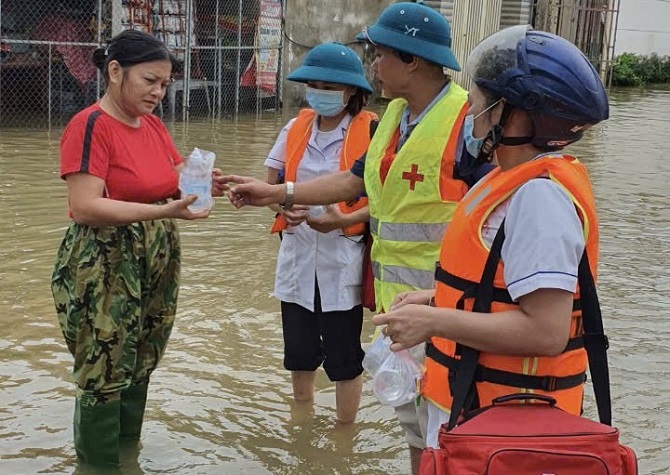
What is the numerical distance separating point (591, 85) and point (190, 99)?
1425cm

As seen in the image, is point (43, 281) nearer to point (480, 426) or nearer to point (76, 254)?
point (76, 254)

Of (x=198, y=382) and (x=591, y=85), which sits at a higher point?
(x=591, y=85)

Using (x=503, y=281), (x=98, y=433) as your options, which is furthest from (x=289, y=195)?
(x=503, y=281)

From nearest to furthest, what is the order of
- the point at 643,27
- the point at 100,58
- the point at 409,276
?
the point at 409,276
the point at 100,58
the point at 643,27

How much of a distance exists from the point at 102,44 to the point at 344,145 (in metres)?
9.72

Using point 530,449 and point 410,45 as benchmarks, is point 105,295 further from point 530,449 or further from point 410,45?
point 530,449

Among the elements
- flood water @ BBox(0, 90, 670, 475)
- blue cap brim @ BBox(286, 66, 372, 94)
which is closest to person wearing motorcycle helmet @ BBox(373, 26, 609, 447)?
blue cap brim @ BBox(286, 66, 372, 94)

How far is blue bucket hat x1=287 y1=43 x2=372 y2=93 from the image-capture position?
15.2 feet

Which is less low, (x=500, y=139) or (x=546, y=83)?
(x=546, y=83)

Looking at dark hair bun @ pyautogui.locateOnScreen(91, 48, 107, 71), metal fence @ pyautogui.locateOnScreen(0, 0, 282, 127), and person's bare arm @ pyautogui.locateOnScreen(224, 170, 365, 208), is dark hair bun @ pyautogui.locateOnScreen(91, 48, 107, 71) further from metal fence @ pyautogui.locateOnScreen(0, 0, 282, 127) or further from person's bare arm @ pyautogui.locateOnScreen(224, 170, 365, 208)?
metal fence @ pyautogui.locateOnScreen(0, 0, 282, 127)

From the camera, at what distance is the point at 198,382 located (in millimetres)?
5688

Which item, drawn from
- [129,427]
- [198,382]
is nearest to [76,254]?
[129,427]

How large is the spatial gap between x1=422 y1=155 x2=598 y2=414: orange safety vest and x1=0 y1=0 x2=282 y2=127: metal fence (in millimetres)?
10999

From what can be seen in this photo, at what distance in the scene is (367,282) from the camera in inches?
188
